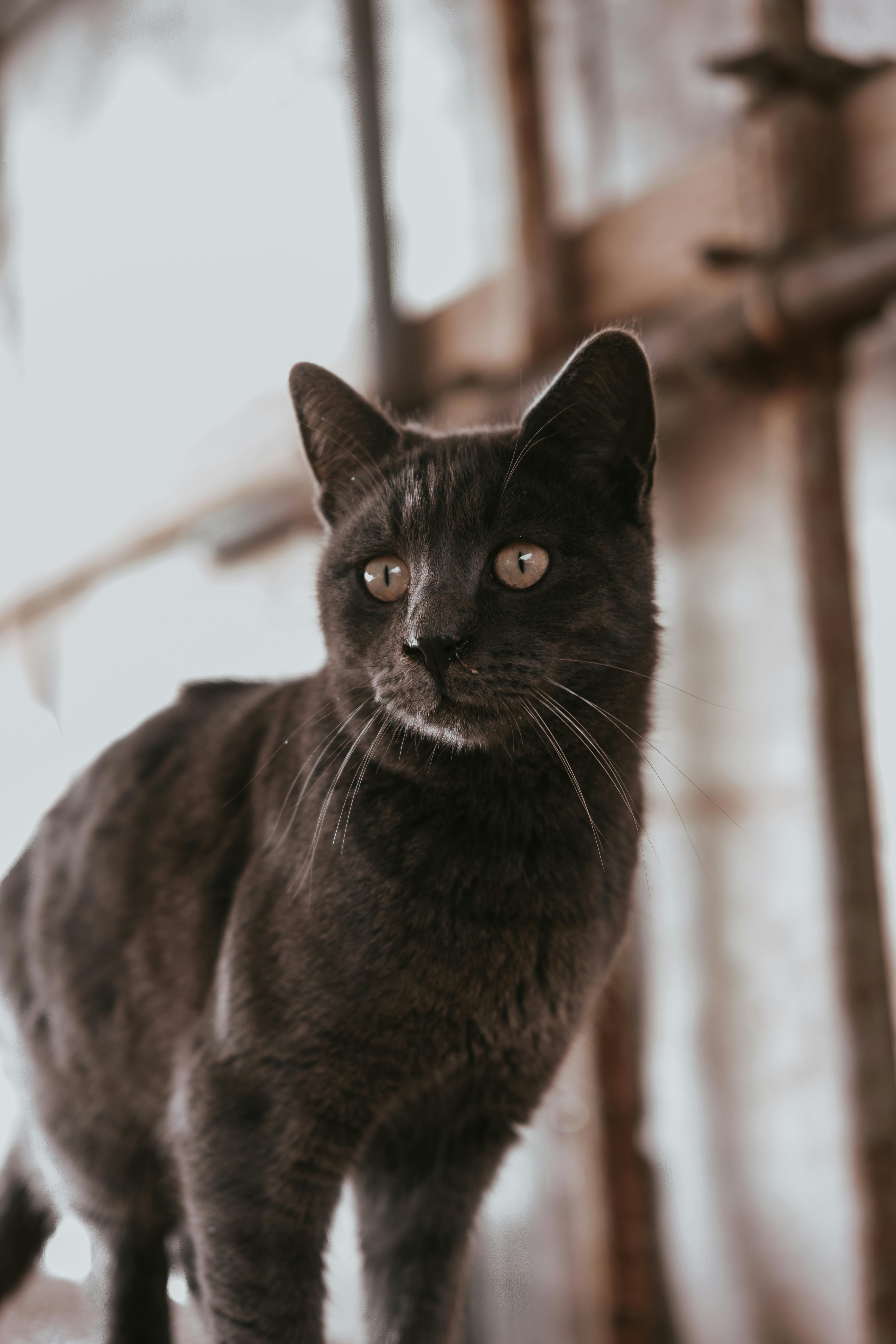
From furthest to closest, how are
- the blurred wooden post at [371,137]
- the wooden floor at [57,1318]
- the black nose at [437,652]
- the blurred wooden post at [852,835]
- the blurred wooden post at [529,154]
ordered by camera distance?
the blurred wooden post at [371,137]
the blurred wooden post at [529,154]
the blurred wooden post at [852,835]
the wooden floor at [57,1318]
the black nose at [437,652]

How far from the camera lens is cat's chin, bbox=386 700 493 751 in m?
0.89

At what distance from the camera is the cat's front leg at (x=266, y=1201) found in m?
0.91

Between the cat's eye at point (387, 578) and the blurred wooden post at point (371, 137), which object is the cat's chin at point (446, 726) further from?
the blurred wooden post at point (371, 137)

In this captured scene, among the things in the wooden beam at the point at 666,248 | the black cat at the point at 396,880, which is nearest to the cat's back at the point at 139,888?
the black cat at the point at 396,880

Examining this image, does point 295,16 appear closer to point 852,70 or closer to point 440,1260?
point 852,70

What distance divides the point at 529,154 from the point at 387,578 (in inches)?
89.3

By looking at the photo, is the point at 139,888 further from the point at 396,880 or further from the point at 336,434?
the point at 336,434

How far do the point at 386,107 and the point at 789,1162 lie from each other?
3.01 m

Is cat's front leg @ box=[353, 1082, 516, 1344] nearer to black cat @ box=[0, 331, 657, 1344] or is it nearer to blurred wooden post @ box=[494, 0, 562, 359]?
black cat @ box=[0, 331, 657, 1344]

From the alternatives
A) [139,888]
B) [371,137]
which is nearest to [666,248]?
[371,137]

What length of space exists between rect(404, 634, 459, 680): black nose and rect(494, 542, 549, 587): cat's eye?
83 mm

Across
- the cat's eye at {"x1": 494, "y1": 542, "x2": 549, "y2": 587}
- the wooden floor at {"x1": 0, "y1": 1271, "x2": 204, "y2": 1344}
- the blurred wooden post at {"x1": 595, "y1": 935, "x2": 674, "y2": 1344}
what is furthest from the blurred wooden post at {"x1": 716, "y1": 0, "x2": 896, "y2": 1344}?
the cat's eye at {"x1": 494, "y1": 542, "x2": 549, "y2": 587}

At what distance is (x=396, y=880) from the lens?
92 cm

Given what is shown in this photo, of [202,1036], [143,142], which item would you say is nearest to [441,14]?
[143,142]
